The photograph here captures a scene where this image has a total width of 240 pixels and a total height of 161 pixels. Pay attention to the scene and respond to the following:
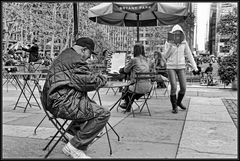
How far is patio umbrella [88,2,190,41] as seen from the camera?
814cm

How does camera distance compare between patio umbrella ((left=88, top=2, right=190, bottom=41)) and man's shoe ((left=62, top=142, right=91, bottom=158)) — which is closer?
man's shoe ((left=62, top=142, right=91, bottom=158))

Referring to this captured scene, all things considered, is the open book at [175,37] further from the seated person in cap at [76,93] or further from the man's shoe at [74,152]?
the man's shoe at [74,152]

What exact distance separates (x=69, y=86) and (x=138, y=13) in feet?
20.4

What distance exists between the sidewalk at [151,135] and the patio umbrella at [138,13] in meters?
2.90

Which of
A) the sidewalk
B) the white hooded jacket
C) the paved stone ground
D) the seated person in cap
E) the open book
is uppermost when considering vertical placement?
the open book

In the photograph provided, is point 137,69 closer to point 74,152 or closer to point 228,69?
point 74,152

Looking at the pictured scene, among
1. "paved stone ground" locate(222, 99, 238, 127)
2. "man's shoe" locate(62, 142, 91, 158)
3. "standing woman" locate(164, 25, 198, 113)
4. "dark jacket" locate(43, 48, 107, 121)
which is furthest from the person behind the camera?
"standing woman" locate(164, 25, 198, 113)

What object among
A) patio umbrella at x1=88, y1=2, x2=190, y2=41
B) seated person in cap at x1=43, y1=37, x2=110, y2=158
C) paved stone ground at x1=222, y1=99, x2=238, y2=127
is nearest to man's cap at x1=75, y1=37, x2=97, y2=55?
seated person in cap at x1=43, y1=37, x2=110, y2=158

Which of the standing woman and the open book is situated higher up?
the open book

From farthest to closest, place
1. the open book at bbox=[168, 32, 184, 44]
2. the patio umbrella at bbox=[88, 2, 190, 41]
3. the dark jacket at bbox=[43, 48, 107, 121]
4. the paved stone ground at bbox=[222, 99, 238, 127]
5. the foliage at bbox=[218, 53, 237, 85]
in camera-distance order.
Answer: the foliage at bbox=[218, 53, 237, 85] < the patio umbrella at bbox=[88, 2, 190, 41] < the open book at bbox=[168, 32, 184, 44] < the paved stone ground at bbox=[222, 99, 238, 127] < the dark jacket at bbox=[43, 48, 107, 121]

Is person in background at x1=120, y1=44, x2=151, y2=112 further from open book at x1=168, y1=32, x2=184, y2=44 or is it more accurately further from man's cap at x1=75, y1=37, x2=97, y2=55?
man's cap at x1=75, y1=37, x2=97, y2=55

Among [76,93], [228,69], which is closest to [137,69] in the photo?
[76,93]

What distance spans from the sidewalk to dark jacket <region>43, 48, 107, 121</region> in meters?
0.64

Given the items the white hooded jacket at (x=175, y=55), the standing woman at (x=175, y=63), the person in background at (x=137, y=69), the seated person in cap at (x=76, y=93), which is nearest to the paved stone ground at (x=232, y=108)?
the standing woman at (x=175, y=63)
